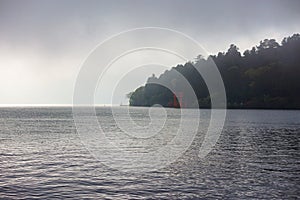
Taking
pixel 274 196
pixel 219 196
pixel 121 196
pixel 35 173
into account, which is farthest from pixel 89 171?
pixel 274 196

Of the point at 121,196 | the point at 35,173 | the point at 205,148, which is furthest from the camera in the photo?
the point at 205,148

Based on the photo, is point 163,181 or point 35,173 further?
point 35,173

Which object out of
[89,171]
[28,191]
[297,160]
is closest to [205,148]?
[297,160]

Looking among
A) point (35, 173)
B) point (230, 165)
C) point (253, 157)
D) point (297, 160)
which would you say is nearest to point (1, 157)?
point (35, 173)

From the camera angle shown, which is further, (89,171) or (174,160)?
(174,160)

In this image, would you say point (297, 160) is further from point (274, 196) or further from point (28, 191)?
Answer: point (28, 191)

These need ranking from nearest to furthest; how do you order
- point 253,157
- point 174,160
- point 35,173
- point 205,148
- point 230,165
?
point 35,173
point 230,165
point 174,160
point 253,157
point 205,148

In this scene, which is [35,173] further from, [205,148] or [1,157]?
[205,148]

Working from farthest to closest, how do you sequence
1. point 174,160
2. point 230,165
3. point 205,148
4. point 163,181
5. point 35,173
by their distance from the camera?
point 205,148
point 174,160
point 230,165
point 35,173
point 163,181

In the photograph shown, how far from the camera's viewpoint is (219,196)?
90.3ft

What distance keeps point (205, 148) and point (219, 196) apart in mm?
31450

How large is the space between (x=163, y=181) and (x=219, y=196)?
6.62 m

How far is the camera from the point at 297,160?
4603cm

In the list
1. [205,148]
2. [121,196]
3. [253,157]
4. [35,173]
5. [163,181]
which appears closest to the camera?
[121,196]
